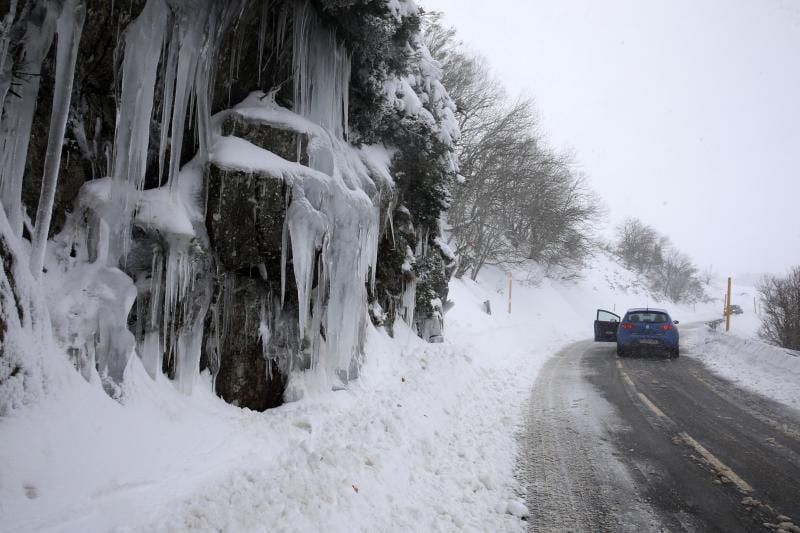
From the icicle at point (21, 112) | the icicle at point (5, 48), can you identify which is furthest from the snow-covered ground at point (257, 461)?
the icicle at point (5, 48)

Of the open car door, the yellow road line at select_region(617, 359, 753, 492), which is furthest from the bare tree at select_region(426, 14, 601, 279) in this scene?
the yellow road line at select_region(617, 359, 753, 492)

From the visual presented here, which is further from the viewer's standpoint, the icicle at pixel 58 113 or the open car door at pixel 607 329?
the open car door at pixel 607 329

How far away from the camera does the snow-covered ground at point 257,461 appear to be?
2.53m

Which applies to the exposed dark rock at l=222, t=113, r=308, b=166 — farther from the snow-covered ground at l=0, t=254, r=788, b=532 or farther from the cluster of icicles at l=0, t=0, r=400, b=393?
the snow-covered ground at l=0, t=254, r=788, b=532

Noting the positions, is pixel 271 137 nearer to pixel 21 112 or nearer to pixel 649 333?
pixel 21 112

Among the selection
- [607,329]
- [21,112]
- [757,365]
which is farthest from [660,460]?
[607,329]

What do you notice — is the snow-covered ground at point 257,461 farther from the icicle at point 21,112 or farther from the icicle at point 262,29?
the icicle at point 262,29

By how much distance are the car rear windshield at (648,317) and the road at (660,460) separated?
353cm

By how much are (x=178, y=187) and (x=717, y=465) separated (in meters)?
Result: 6.08

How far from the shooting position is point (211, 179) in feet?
14.3

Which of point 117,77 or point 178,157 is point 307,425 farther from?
point 117,77

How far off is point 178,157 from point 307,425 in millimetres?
3012

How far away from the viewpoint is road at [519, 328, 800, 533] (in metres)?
3.33

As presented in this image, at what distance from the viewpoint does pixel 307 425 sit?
438 cm
